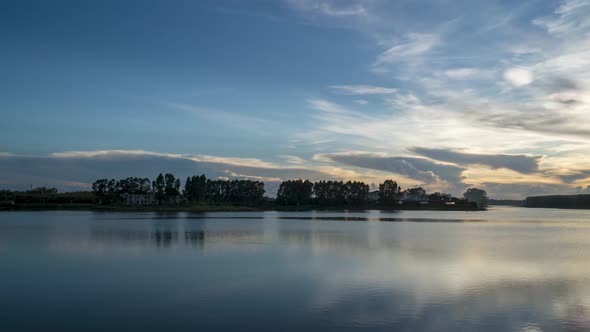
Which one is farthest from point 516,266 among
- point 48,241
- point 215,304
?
point 48,241

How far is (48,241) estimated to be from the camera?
42375mm

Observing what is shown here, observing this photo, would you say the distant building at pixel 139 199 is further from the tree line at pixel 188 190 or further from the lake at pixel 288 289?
the lake at pixel 288 289

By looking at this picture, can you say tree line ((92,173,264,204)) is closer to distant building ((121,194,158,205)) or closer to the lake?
distant building ((121,194,158,205))

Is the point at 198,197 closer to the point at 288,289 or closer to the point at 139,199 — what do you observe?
the point at 139,199

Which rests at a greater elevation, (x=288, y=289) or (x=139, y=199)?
(x=139, y=199)

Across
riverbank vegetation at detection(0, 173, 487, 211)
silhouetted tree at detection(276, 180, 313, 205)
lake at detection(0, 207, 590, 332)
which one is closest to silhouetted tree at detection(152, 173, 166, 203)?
riverbank vegetation at detection(0, 173, 487, 211)

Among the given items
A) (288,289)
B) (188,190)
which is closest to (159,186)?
(188,190)

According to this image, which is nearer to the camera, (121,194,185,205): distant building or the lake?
the lake

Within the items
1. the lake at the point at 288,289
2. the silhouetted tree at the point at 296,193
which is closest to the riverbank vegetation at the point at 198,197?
the silhouetted tree at the point at 296,193

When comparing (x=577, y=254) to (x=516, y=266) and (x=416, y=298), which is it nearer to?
(x=516, y=266)

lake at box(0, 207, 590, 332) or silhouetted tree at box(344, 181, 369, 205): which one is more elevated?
silhouetted tree at box(344, 181, 369, 205)

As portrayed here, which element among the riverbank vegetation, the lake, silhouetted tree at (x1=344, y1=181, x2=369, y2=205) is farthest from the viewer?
silhouetted tree at (x1=344, y1=181, x2=369, y2=205)

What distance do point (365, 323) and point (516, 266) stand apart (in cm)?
1842

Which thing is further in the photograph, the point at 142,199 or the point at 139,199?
the point at 142,199
